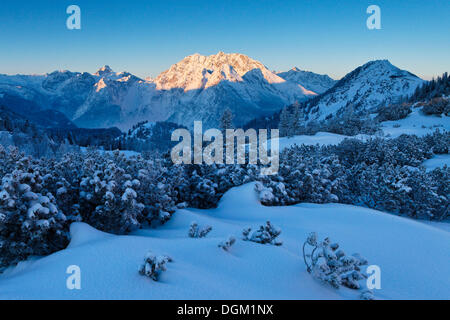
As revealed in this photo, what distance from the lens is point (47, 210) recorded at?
7.53 metres

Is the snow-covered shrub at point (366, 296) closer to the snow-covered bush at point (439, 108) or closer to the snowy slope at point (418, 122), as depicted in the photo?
the snowy slope at point (418, 122)

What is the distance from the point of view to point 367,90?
15425cm

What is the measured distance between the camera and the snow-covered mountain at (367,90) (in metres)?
140

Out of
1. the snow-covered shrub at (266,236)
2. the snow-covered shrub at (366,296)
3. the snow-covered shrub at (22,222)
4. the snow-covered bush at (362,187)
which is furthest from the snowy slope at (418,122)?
the snow-covered shrub at (22,222)

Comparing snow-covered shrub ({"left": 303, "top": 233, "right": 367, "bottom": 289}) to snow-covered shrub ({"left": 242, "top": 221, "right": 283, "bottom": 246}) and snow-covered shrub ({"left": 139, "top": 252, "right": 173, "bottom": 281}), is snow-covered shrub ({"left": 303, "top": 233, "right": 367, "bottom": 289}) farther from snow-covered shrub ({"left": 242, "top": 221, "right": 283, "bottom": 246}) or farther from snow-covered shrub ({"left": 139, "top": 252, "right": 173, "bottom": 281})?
snow-covered shrub ({"left": 139, "top": 252, "right": 173, "bottom": 281})

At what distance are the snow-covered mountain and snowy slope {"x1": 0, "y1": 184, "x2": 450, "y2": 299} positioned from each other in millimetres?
130573

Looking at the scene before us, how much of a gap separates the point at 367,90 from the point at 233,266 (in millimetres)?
177211

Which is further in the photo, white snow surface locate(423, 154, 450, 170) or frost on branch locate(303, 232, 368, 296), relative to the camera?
white snow surface locate(423, 154, 450, 170)

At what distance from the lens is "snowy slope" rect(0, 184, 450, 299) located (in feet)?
16.3

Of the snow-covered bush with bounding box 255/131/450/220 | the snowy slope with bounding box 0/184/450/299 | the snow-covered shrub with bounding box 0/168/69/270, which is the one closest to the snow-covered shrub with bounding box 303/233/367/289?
the snowy slope with bounding box 0/184/450/299

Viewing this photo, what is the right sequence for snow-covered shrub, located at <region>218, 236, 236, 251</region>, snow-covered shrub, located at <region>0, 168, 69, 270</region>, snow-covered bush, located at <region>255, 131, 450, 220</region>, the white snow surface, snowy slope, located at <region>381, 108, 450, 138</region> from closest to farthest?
1. snow-covered shrub, located at <region>218, 236, 236, 251</region>
2. snow-covered shrub, located at <region>0, 168, 69, 270</region>
3. snow-covered bush, located at <region>255, 131, 450, 220</region>
4. the white snow surface
5. snowy slope, located at <region>381, 108, 450, 138</region>
